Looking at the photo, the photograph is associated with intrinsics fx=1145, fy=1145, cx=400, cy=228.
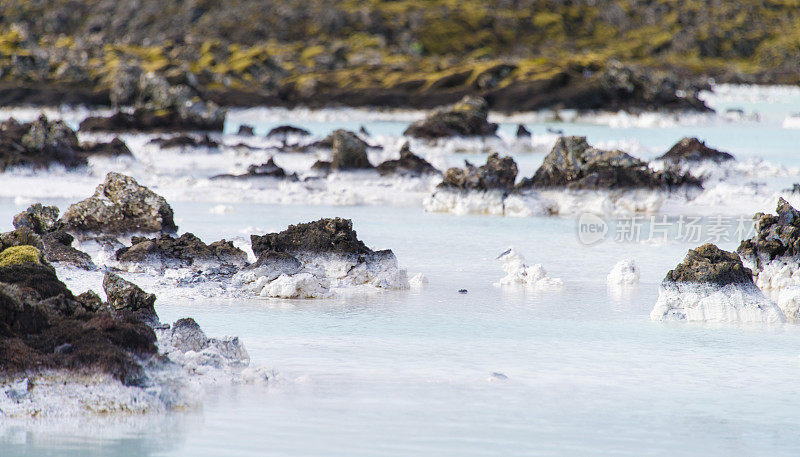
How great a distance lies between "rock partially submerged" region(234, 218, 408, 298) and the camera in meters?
9.78

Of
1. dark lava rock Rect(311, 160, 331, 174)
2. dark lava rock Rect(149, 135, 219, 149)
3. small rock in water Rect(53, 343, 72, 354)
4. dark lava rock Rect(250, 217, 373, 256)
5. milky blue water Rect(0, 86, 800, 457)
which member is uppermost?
dark lava rock Rect(149, 135, 219, 149)

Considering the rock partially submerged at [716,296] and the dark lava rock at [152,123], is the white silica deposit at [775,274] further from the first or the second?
the dark lava rock at [152,123]

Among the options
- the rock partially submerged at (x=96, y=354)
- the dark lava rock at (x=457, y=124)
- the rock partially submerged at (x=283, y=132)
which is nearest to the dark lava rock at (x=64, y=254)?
the rock partially submerged at (x=96, y=354)

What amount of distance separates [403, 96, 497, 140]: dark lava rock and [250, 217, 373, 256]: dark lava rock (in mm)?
17862

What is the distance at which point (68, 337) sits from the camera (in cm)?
616

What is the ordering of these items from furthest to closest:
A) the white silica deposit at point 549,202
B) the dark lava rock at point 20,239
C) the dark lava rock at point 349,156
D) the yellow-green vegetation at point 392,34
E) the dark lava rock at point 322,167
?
the yellow-green vegetation at point 392,34 → the dark lava rock at point 322,167 → the dark lava rock at point 349,156 → the white silica deposit at point 549,202 → the dark lava rock at point 20,239

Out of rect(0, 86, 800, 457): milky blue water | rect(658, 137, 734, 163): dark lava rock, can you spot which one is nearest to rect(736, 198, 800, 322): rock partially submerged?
rect(0, 86, 800, 457): milky blue water

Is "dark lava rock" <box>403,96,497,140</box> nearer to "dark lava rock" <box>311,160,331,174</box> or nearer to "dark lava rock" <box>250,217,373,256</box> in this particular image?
"dark lava rock" <box>311,160,331,174</box>

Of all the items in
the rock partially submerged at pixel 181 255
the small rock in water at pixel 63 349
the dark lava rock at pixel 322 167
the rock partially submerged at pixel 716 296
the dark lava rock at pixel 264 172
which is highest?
the dark lava rock at pixel 322 167

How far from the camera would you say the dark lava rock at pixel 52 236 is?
32.3 feet

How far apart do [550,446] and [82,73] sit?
5271cm

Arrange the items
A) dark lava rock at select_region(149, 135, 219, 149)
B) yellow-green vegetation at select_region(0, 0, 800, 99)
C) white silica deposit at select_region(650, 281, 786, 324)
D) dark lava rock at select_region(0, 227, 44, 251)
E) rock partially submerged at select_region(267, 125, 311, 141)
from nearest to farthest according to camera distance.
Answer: white silica deposit at select_region(650, 281, 786, 324), dark lava rock at select_region(0, 227, 44, 251), dark lava rock at select_region(149, 135, 219, 149), rock partially submerged at select_region(267, 125, 311, 141), yellow-green vegetation at select_region(0, 0, 800, 99)

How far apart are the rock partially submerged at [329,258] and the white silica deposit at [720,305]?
2.50m

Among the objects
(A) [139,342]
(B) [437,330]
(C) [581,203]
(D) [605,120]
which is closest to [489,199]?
(C) [581,203]
